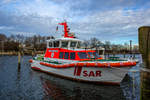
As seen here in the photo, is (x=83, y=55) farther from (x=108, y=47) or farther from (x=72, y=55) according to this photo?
(x=108, y=47)

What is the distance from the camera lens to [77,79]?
35.7ft

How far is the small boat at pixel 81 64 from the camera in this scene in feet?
30.8

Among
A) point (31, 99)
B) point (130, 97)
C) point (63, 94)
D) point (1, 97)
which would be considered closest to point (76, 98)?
point (63, 94)

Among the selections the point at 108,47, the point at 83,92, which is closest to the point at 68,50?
the point at 83,92

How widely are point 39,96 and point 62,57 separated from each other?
195 inches

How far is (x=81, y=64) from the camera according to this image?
996 cm

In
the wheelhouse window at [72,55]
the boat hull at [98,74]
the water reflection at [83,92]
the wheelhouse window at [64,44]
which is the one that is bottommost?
the water reflection at [83,92]

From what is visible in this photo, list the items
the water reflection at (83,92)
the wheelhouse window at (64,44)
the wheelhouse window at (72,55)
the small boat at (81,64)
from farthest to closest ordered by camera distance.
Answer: the wheelhouse window at (64,44) < the wheelhouse window at (72,55) < the small boat at (81,64) < the water reflection at (83,92)

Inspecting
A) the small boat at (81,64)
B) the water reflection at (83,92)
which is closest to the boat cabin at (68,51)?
the small boat at (81,64)

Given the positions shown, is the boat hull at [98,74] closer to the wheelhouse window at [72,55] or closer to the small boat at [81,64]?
the small boat at [81,64]

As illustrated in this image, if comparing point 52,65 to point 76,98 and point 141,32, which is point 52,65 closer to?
point 76,98

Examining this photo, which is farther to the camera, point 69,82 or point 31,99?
point 69,82

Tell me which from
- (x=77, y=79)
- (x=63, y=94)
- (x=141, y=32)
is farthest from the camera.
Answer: (x=77, y=79)

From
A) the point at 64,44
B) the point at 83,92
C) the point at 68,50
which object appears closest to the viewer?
the point at 83,92
